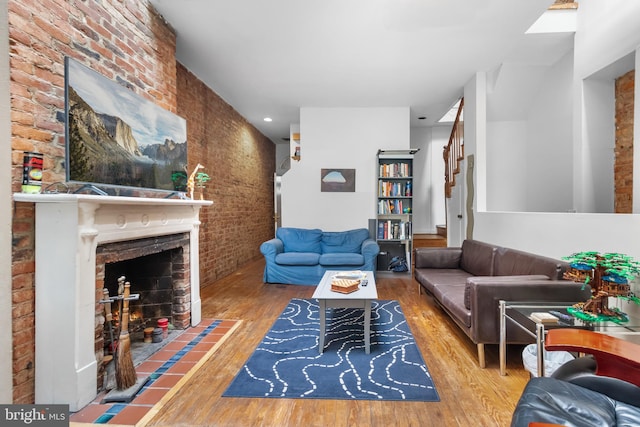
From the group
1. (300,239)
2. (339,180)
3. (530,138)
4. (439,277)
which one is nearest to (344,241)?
(300,239)

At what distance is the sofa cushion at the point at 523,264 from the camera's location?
245 centimetres

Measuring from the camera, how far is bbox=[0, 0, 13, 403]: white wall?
1.63 meters

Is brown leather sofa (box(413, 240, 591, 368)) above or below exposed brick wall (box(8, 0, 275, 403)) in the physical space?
below

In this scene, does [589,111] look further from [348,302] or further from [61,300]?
[61,300]

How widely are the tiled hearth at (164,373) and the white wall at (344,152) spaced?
2996mm

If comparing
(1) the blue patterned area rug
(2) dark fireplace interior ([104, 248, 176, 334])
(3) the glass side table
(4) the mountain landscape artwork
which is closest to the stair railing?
(1) the blue patterned area rug

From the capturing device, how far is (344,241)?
5.35m

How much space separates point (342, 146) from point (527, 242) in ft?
11.1

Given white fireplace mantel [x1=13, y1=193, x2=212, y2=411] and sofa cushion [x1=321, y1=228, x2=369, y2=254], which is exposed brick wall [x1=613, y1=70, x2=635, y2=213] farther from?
white fireplace mantel [x1=13, y1=193, x2=212, y2=411]

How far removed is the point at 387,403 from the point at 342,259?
2.88 m

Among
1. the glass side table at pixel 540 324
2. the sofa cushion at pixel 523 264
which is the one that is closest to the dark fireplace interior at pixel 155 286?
the glass side table at pixel 540 324

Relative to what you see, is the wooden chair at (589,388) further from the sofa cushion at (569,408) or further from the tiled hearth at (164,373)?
the tiled hearth at (164,373)

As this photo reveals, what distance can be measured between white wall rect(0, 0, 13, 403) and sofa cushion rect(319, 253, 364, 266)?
357cm

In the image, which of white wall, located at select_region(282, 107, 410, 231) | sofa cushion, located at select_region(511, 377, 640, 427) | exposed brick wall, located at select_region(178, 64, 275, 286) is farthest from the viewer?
white wall, located at select_region(282, 107, 410, 231)
